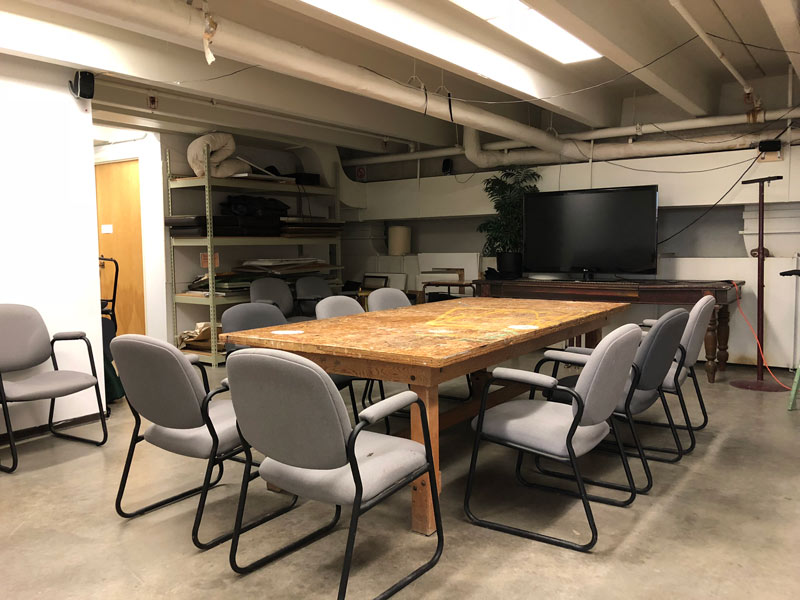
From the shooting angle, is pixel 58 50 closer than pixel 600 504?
No

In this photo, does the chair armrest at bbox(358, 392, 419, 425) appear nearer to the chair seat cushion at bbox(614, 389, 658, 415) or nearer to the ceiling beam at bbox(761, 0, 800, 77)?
the chair seat cushion at bbox(614, 389, 658, 415)

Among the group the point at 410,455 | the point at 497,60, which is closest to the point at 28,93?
the point at 497,60

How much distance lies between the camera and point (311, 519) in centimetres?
283

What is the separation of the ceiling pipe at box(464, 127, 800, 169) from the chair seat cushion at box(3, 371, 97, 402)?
15.1ft

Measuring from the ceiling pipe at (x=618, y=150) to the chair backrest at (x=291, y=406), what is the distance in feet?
17.6

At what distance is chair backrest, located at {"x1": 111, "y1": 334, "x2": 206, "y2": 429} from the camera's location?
2420 millimetres

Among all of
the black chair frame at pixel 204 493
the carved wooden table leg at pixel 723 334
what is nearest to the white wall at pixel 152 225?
the black chair frame at pixel 204 493

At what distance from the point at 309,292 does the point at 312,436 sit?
4.82 m

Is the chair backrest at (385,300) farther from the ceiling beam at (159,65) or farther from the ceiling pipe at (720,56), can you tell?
the ceiling pipe at (720,56)

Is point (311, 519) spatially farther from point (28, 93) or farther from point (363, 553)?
point (28, 93)

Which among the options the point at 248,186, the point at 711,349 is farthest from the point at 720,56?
the point at 248,186

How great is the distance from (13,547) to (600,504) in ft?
8.40

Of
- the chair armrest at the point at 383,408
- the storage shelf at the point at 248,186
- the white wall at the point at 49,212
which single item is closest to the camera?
the chair armrest at the point at 383,408

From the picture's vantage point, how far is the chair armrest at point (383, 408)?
203 centimetres
